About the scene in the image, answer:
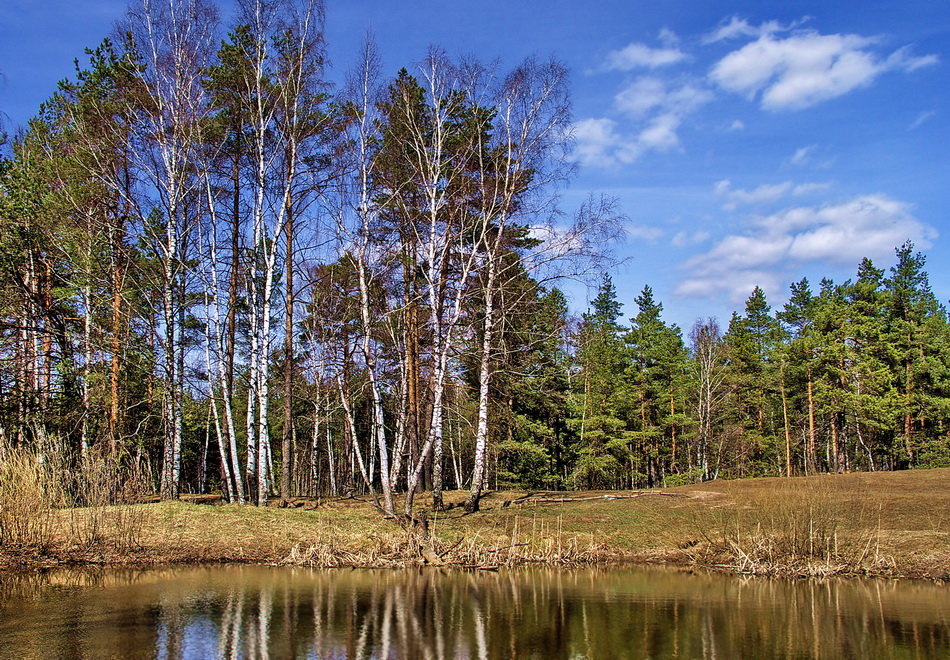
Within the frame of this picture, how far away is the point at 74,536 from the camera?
47.2 feet

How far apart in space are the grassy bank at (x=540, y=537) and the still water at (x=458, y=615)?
0.85 metres

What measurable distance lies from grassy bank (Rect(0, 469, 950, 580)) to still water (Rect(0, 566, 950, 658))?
2.78 ft

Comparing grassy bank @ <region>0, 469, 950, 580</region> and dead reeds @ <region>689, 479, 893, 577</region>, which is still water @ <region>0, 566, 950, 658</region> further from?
grassy bank @ <region>0, 469, 950, 580</region>

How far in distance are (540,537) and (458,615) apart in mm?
6269

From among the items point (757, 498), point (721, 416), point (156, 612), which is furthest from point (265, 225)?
point (721, 416)

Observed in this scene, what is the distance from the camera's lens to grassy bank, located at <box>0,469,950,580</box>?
13.5m

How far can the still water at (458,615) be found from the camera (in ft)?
26.5

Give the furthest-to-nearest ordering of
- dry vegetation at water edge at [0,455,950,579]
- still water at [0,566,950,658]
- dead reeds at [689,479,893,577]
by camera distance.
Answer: dry vegetation at water edge at [0,455,950,579] → dead reeds at [689,479,893,577] → still water at [0,566,950,658]

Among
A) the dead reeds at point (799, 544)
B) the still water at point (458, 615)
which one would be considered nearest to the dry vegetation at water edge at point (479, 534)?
the dead reeds at point (799, 544)

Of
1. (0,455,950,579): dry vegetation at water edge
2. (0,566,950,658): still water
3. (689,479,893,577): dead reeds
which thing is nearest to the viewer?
(0,566,950,658): still water

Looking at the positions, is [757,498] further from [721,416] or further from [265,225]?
[721,416]

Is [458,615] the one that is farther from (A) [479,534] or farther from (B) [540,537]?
(B) [540,537]

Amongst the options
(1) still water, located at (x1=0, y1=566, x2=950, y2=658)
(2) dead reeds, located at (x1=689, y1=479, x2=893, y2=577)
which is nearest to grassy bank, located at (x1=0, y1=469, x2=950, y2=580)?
(2) dead reeds, located at (x1=689, y1=479, x2=893, y2=577)

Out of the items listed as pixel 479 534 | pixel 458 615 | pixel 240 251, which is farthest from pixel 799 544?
pixel 240 251
